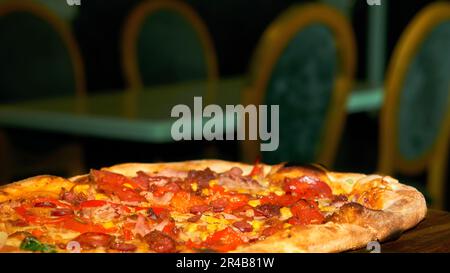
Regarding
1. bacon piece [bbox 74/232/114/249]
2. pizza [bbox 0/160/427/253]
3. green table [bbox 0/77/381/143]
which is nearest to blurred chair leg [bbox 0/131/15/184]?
green table [bbox 0/77/381/143]

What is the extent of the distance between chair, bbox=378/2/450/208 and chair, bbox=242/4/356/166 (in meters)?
0.22

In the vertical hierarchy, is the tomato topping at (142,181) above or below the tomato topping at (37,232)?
above

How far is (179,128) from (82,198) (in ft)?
5.16

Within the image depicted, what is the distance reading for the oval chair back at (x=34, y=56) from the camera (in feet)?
15.2

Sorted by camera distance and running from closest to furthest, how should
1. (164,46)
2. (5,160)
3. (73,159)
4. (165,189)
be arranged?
1. (165,189)
2. (5,160)
3. (73,159)
4. (164,46)

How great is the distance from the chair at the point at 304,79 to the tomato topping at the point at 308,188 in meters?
1.41

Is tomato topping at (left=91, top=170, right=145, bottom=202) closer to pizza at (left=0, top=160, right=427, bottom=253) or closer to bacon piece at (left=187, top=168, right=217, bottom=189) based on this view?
pizza at (left=0, top=160, right=427, bottom=253)

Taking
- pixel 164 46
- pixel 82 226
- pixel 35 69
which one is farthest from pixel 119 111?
pixel 82 226

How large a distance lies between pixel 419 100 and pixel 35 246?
9.56ft

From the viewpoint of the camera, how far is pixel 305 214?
77.3 inches

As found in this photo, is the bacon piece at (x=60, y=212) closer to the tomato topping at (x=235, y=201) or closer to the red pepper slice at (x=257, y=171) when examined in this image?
the tomato topping at (x=235, y=201)

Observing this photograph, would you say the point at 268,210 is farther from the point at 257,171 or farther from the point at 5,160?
the point at 5,160

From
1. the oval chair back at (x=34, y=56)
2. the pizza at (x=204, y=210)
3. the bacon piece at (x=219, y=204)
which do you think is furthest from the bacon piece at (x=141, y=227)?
the oval chair back at (x=34, y=56)
